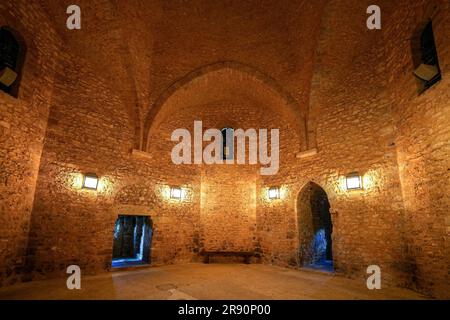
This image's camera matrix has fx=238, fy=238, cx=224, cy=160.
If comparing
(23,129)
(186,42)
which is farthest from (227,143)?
(23,129)

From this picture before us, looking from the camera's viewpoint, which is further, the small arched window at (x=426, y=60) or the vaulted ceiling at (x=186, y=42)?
the vaulted ceiling at (x=186, y=42)

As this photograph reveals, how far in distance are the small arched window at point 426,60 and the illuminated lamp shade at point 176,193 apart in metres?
7.38

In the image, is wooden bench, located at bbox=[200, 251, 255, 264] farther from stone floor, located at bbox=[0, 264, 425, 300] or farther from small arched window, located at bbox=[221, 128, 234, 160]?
small arched window, located at bbox=[221, 128, 234, 160]

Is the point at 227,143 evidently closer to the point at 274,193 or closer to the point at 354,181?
the point at 274,193

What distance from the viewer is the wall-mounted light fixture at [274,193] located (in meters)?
8.43

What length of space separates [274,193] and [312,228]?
1.76 meters

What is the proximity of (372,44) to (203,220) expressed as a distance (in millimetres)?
7723

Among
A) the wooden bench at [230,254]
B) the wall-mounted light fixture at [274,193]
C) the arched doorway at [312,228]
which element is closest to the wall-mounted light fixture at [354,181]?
the arched doorway at [312,228]

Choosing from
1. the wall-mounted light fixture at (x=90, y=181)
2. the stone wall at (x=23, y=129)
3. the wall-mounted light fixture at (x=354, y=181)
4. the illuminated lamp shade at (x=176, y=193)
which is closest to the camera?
the stone wall at (x=23, y=129)

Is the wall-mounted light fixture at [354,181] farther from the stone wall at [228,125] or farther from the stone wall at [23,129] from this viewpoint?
the stone wall at [23,129]

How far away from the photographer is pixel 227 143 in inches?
384

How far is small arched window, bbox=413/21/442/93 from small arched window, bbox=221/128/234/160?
6090 mm
